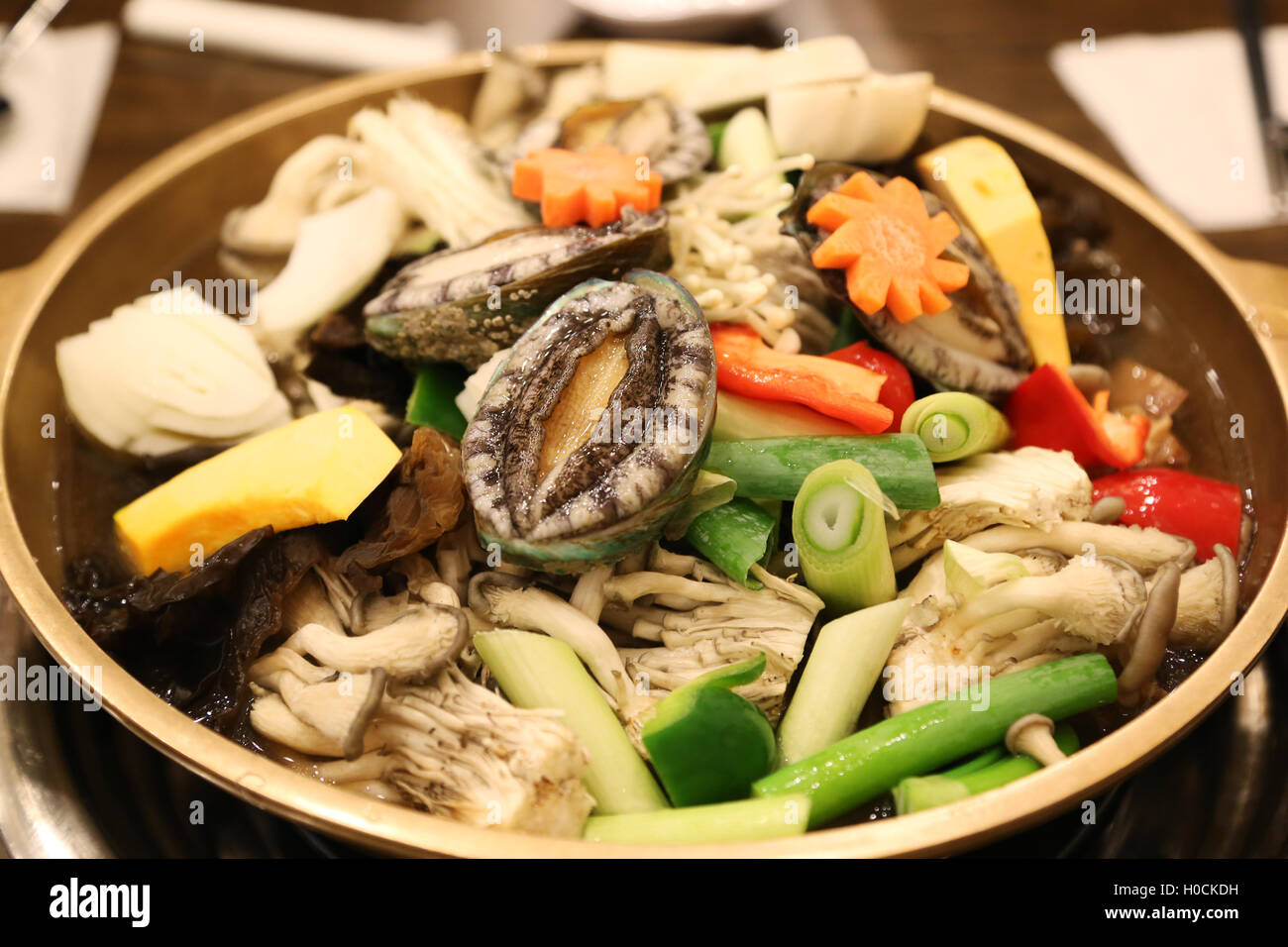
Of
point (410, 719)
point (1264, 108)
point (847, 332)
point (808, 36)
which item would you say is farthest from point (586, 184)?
point (1264, 108)

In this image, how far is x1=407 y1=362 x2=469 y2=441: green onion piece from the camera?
6.91ft

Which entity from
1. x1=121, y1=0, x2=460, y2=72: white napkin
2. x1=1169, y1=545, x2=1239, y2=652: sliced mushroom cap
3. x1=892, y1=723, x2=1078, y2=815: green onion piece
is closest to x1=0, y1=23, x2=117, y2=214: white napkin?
x1=121, y1=0, x2=460, y2=72: white napkin

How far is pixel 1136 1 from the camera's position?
4.42 metres

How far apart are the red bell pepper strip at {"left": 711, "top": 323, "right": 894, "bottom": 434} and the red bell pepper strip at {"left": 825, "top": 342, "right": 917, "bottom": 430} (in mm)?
33

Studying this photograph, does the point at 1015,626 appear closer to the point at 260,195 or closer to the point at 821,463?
the point at 821,463

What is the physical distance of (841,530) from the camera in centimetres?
174

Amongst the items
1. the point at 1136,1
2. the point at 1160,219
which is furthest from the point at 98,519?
the point at 1136,1

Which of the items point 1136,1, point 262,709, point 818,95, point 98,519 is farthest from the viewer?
point 1136,1

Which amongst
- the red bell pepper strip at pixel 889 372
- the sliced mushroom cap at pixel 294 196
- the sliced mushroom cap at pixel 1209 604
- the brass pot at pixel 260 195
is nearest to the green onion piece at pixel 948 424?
the red bell pepper strip at pixel 889 372

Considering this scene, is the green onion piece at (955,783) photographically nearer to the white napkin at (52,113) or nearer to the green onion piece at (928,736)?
the green onion piece at (928,736)

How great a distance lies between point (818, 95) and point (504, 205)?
2.80 feet

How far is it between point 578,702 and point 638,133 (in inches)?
62.5

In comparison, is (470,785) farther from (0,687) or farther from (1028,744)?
(0,687)
